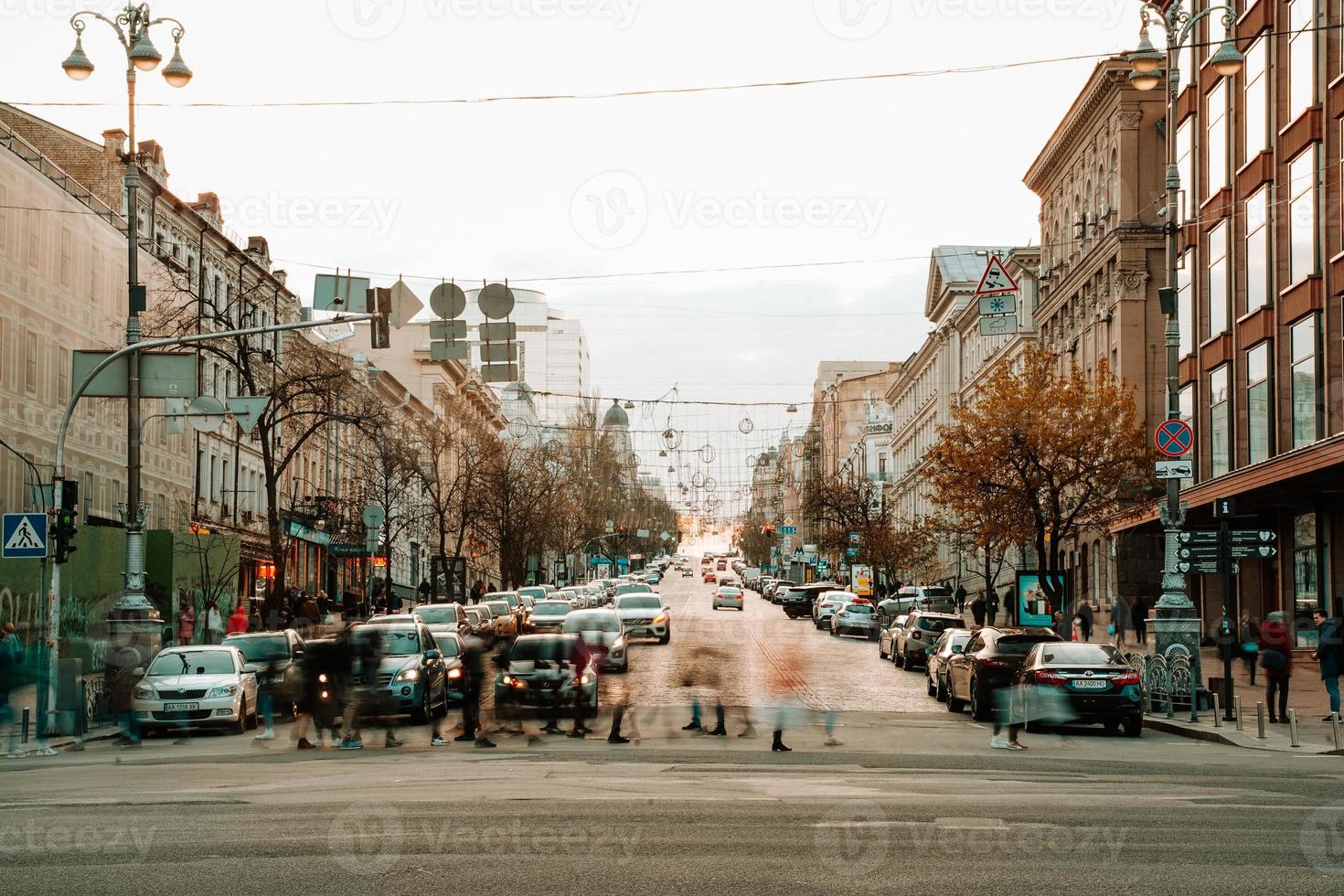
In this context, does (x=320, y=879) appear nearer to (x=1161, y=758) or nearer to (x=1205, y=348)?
(x=1161, y=758)

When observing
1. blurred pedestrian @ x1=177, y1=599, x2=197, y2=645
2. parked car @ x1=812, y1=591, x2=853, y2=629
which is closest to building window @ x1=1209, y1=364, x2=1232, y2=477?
parked car @ x1=812, y1=591, x2=853, y2=629

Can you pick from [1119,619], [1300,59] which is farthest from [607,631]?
[1300,59]

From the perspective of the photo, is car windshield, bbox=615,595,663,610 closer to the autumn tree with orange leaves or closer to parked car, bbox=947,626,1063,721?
the autumn tree with orange leaves

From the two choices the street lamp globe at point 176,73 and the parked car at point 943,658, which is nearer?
the street lamp globe at point 176,73

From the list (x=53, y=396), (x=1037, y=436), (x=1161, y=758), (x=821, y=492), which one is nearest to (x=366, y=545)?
(x=53, y=396)

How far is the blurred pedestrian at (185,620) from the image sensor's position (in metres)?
37.5

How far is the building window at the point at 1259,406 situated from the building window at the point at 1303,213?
2.81 meters

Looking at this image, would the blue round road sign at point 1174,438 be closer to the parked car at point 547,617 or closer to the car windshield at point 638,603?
the parked car at point 547,617

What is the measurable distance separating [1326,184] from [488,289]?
22722 millimetres

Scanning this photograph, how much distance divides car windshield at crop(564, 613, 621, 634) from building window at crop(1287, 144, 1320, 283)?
1811 cm

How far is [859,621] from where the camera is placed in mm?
60125

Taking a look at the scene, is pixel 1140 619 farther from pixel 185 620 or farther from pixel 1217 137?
pixel 185 620

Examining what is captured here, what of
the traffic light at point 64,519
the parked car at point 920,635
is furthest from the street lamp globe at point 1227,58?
the traffic light at point 64,519

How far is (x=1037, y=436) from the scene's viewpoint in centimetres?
4253
